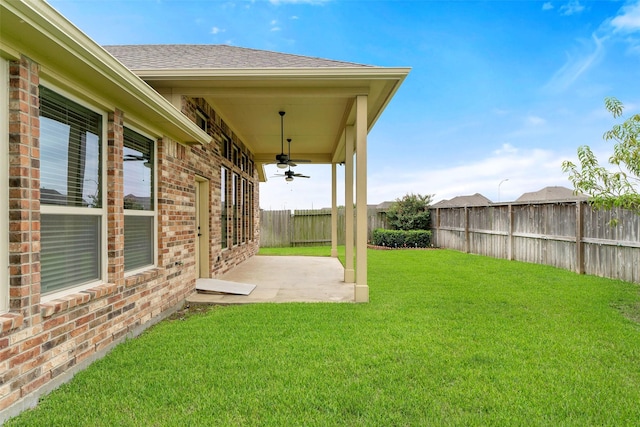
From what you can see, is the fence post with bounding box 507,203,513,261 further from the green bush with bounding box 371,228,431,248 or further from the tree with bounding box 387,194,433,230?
the tree with bounding box 387,194,433,230

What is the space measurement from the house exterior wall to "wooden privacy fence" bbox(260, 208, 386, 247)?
1061cm

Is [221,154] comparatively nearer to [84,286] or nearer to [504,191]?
[84,286]

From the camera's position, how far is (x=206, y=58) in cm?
574

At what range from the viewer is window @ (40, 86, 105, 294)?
8.62 feet

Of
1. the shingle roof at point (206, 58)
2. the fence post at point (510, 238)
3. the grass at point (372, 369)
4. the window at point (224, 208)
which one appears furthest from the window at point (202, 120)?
the fence post at point (510, 238)

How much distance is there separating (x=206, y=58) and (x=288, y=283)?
4319mm

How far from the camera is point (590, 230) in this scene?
7.51 meters

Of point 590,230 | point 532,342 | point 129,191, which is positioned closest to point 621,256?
point 590,230

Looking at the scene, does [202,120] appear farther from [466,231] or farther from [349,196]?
[466,231]

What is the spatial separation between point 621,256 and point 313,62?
273 inches

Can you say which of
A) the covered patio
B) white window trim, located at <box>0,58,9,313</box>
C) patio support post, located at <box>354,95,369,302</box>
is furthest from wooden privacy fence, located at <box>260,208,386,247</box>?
white window trim, located at <box>0,58,9,313</box>

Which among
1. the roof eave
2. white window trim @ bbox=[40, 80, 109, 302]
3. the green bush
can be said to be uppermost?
the roof eave

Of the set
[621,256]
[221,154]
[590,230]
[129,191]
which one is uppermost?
[221,154]

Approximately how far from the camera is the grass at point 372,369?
225 centimetres
